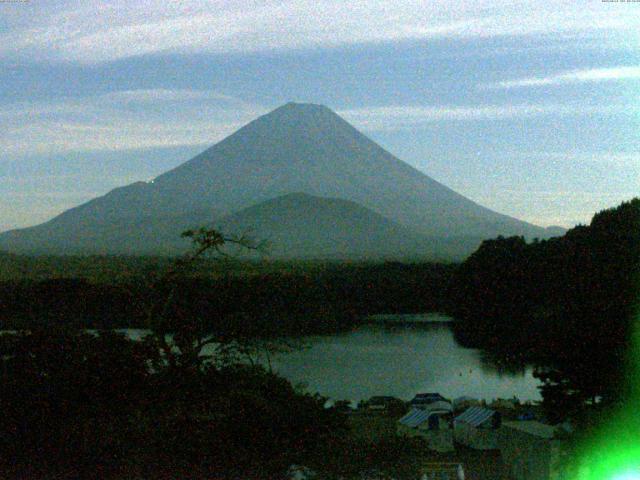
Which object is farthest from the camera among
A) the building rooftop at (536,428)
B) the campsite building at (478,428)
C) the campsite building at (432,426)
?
the campsite building at (478,428)

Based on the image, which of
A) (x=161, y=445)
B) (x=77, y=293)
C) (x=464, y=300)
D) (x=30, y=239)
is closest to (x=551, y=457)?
(x=161, y=445)

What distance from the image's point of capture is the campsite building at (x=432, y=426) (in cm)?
888

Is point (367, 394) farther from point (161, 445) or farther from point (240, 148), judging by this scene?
point (240, 148)

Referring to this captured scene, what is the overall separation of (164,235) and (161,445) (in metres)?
66.6

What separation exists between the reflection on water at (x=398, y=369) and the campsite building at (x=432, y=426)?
11.7 feet

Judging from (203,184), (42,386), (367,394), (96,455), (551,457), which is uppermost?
(203,184)

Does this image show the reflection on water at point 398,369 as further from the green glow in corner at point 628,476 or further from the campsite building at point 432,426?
the green glow in corner at point 628,476

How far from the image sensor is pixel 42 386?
13.6 feet

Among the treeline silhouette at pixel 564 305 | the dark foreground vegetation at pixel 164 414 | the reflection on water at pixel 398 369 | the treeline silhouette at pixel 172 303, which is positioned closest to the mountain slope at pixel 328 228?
the treeline silhouette at pixel 564 305

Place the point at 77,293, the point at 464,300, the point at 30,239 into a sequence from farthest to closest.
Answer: the point at 30,239 → the point at 464,300 → the point at 77,293

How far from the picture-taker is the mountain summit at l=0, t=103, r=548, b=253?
80.8 m

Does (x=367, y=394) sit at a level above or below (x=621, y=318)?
below

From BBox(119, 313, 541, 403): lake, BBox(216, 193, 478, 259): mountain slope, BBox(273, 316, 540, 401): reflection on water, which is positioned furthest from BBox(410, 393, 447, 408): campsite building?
BBox(216, 193, 478, 259): mountain slope

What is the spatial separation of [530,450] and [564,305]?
4.48m
